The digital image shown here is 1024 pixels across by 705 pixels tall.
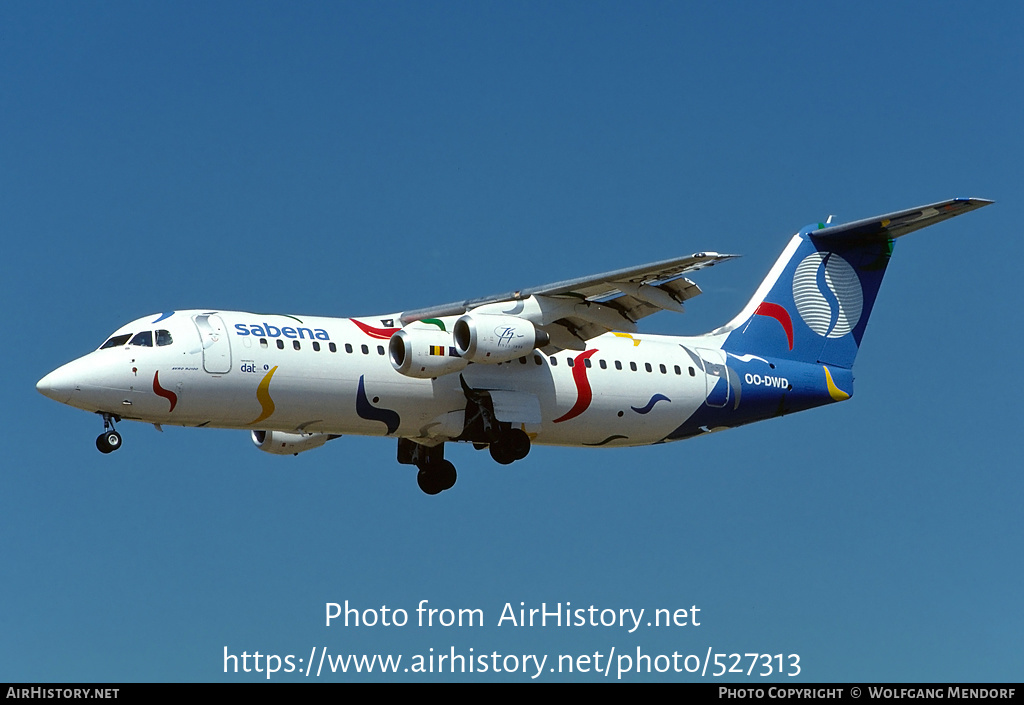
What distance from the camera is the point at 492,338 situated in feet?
71.5

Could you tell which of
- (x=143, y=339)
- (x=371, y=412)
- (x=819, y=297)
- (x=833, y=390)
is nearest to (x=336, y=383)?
(x=371, y=412)

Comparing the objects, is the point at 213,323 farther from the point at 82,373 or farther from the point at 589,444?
the point at 589,444

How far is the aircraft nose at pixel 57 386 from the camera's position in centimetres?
2056

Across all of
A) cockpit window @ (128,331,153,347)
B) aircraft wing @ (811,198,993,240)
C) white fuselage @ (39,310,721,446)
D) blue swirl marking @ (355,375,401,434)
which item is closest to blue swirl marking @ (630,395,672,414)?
white fuselage @ (39,310,721,446)

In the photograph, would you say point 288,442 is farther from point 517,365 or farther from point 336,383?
point 517,365

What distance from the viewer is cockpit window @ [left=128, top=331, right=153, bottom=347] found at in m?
21.0

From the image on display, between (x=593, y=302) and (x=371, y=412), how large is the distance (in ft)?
10.7

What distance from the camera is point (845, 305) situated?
2619cm

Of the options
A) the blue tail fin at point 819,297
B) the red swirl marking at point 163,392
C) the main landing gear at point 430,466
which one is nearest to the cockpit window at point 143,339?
the red swirl marking at point 163,392

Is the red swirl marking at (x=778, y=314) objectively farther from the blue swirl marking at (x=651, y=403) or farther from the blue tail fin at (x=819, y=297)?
the blue swirl marking at (x=651, y=403)
